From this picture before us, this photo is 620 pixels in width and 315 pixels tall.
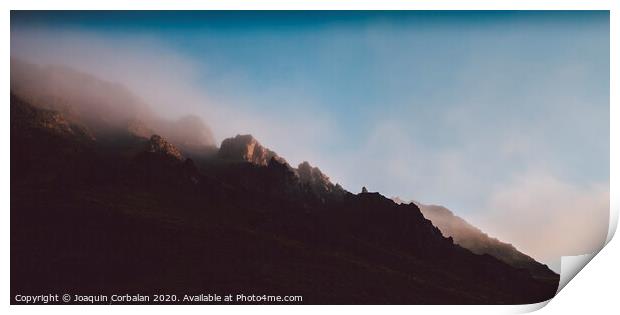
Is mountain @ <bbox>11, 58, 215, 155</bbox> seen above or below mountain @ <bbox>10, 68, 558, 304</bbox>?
above

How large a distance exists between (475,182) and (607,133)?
0.92 m

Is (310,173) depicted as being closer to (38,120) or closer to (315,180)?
(315,180)

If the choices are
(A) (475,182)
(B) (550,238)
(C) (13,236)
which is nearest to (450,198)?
(A) (475,182)

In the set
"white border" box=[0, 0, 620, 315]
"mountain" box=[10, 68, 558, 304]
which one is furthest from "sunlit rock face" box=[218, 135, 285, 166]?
"white border" box=[0, 0, 620, 315]

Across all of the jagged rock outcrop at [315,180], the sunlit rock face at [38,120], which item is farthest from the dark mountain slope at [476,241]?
the sunlit rock face at [38,120]

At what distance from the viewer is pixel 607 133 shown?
14.7 feet

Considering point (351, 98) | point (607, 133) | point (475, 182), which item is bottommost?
point (475, 182)

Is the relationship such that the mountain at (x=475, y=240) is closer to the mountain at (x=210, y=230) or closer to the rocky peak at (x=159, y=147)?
the mountain at (x=210, y=230)

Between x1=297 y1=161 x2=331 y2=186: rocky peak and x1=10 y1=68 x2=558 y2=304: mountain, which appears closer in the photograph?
x1=10 y1=68 x2=558 y2=304: mountain

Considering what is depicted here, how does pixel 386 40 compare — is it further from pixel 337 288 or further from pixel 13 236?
pixel 13 236

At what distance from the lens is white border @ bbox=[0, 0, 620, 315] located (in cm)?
435

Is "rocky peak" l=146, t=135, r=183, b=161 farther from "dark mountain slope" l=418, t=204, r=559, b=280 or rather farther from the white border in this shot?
"dark mountain slope" l=418, t=204, r=559, b=280
